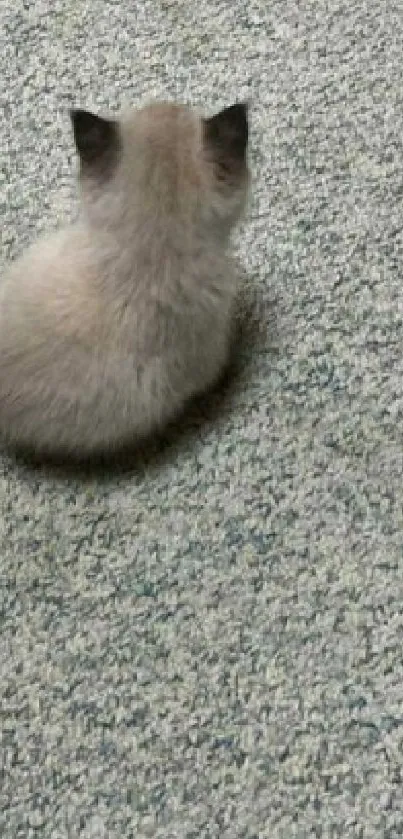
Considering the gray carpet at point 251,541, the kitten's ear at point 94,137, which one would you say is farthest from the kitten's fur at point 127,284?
the gray carpet at point 251,541

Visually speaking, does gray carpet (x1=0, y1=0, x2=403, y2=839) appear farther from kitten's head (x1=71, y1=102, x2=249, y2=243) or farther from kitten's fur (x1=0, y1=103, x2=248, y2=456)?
kitten's head (x1=71, y1=102, x2=249, y2=243)

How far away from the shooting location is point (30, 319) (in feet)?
3.54

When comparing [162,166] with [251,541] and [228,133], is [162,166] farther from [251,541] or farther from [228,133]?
[251,541]

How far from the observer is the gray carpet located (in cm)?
108

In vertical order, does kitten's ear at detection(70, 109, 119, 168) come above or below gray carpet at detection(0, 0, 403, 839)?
above

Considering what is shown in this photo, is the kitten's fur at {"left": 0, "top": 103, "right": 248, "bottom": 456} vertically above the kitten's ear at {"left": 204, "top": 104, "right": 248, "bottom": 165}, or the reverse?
the kitten's ear at {"left": 204, "top": 104, "right": 248, "bottom": 165}

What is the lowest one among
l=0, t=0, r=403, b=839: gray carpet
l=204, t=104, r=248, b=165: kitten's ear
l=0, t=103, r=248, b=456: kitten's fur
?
l=0, t=0, r=403, b=839: gray carpet

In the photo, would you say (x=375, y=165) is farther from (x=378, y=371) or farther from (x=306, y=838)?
(x=306, y=838)

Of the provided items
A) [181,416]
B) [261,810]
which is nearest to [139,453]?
[181,416]

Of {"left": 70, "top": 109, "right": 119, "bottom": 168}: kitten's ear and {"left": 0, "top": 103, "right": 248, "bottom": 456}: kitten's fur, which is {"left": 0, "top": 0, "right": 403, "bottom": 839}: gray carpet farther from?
{"left": 70, "top": 109, "right": 119, "bottom": 168}: kitten's ear

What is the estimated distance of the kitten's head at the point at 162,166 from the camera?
1.01 metres

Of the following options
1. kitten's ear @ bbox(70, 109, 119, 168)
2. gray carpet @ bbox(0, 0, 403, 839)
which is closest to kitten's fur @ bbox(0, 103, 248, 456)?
kitten's ear @ bbox(70, 109, 119, 168)

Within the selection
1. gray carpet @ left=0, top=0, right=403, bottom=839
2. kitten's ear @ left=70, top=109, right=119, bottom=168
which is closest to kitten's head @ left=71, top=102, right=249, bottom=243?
kitten's ear @ left=70, top=109, right=119, bottom=168

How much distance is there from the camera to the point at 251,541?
3.85 feet
